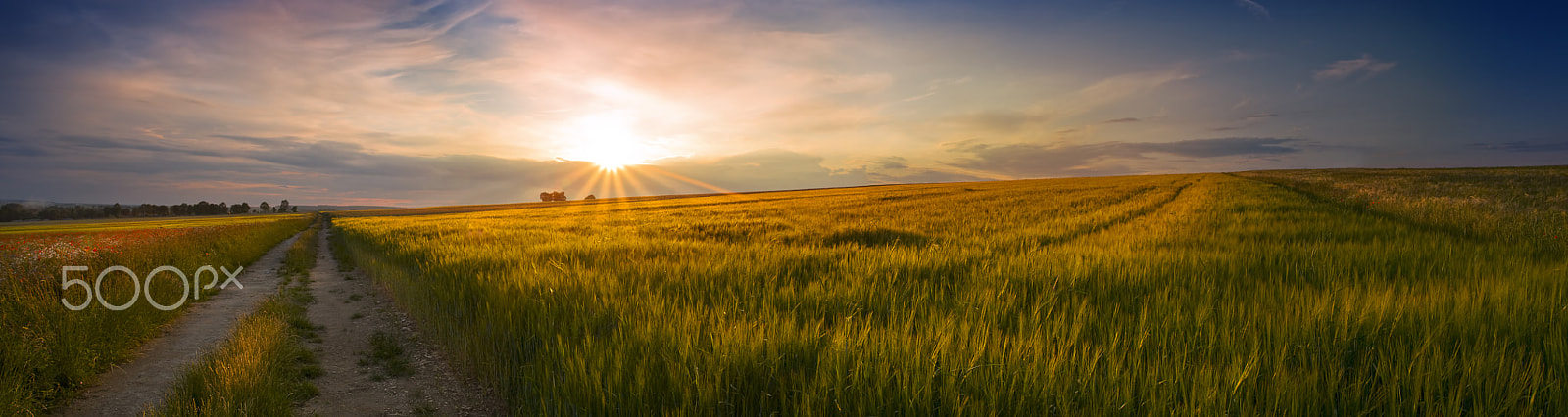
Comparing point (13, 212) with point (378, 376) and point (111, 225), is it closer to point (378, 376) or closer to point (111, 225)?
point (111, 225)

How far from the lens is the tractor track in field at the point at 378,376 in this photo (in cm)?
418

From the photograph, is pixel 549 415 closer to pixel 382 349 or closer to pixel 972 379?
pixel 972 379

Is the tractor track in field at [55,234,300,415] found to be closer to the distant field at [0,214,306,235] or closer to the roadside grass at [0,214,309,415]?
the roadside grass at [0,214,309,415]

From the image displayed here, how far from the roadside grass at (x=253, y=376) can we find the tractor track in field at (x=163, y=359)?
23 centimetres

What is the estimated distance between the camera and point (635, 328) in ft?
10.0

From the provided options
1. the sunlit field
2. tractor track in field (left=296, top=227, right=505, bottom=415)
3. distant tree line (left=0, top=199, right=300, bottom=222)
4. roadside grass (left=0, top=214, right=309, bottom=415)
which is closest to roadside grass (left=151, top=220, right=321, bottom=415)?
tractor track in field (left=296, top=227, right=505, bottom=415)

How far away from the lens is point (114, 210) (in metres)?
110

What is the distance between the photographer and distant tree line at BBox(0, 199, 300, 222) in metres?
86.9

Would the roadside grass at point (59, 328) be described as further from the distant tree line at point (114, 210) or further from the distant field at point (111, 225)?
the distant tree line at point (114, 210)

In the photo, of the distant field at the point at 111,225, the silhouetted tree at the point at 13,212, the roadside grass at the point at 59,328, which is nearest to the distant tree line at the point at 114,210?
the silhouetted tree at the point at 13,212

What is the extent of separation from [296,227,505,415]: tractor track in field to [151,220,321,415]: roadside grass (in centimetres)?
17

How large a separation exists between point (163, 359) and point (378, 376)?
2.79 meters

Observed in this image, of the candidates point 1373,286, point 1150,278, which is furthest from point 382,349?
point 1373,286

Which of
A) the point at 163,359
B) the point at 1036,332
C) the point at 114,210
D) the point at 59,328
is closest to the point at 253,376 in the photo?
the point at 163,359
